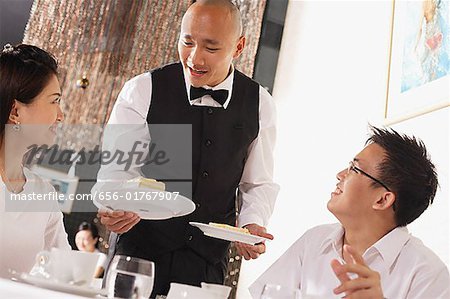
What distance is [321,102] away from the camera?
350 centimetres

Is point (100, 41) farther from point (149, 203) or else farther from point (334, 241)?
point (334, 241)

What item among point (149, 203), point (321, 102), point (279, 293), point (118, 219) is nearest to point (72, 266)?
point (279, 293)

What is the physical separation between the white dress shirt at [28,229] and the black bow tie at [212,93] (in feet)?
2.03

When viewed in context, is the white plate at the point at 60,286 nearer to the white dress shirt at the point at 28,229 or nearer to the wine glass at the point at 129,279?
the wine glass at the point at 129,279

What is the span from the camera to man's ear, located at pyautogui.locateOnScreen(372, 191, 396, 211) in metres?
1.83

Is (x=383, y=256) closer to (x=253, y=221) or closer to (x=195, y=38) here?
(x=253, y=221)

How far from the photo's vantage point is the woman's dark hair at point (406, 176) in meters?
1.84

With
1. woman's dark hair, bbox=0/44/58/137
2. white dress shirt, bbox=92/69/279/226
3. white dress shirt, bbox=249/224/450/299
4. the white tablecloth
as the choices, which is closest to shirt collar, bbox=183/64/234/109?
white dress shirt, bbox=92/69/279/226

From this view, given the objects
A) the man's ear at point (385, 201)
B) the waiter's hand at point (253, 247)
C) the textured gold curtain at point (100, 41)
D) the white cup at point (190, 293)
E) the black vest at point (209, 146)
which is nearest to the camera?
the white cup at point (190, 293)

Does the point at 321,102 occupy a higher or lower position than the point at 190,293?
higher

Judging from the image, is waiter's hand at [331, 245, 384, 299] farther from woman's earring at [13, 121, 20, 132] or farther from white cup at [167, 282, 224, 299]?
woman's earring at [13, 121, 20, 132]

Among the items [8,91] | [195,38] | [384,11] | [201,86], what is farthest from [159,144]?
[384,11]

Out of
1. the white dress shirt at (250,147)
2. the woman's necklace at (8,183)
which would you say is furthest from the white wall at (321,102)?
the woman's necklace at (8,183)

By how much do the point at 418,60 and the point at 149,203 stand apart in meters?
1.49
